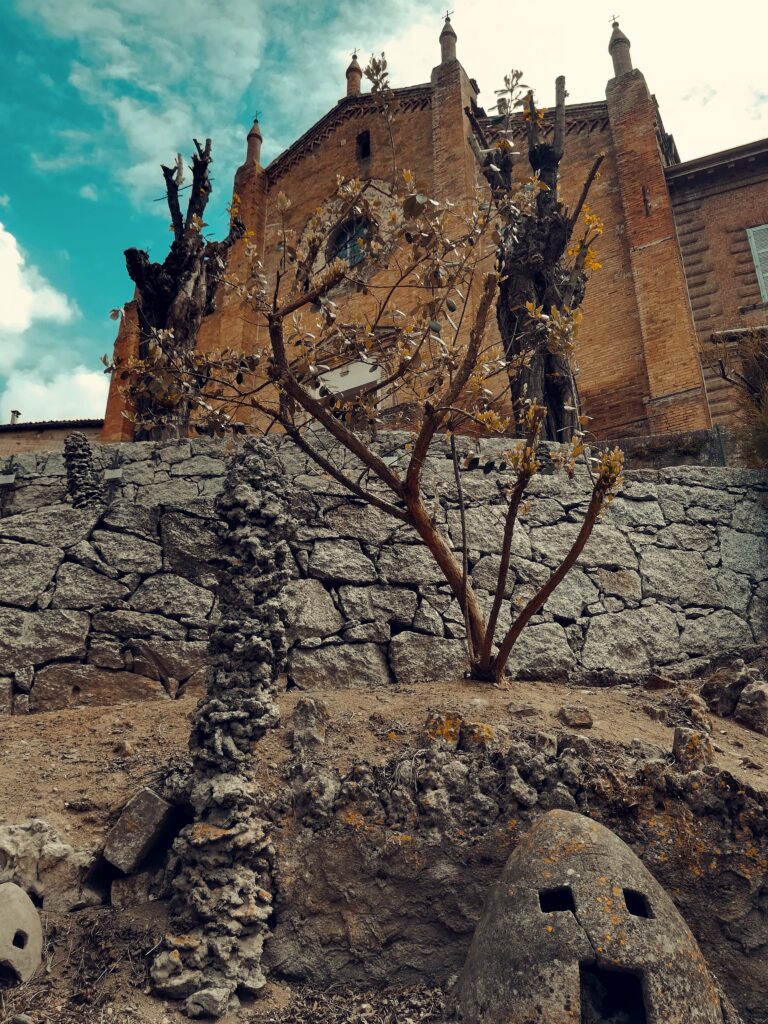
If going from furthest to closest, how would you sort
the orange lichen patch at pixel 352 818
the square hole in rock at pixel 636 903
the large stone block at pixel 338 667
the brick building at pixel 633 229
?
the brick building at pixel 633 229, the large stone block at pixel 338 667, the orange lichen patch at pixel 352 818, the square hole in rock at pixel 636 903

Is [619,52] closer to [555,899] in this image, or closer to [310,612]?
[310,612]

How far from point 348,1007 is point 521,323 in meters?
7.98

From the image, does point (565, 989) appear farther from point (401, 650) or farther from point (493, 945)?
point (401, 650)

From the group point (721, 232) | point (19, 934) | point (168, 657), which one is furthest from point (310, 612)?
point (721, 232)

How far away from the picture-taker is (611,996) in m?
3.44

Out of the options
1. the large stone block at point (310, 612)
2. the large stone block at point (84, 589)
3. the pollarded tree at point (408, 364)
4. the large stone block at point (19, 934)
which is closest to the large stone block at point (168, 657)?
the large stone block at point (84, 589)

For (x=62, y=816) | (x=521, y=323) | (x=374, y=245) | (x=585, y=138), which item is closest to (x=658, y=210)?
(x=585, y=138)

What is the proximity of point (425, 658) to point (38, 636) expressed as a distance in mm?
3251

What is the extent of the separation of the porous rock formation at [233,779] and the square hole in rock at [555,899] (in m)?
1.47

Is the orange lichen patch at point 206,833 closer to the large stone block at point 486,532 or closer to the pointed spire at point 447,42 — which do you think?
the large stone block at point 486,532

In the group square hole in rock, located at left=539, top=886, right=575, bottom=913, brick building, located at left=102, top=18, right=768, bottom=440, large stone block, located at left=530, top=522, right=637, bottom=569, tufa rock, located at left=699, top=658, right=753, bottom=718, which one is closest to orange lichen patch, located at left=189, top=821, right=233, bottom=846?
square hole in rock, located at left=539, top=886, right=575, bottom=913

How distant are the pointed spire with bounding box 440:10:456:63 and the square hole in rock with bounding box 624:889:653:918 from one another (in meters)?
18.4

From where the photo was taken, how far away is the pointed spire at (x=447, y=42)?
717 inches

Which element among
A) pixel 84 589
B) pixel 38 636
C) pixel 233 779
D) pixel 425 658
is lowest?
pixel 233 779
